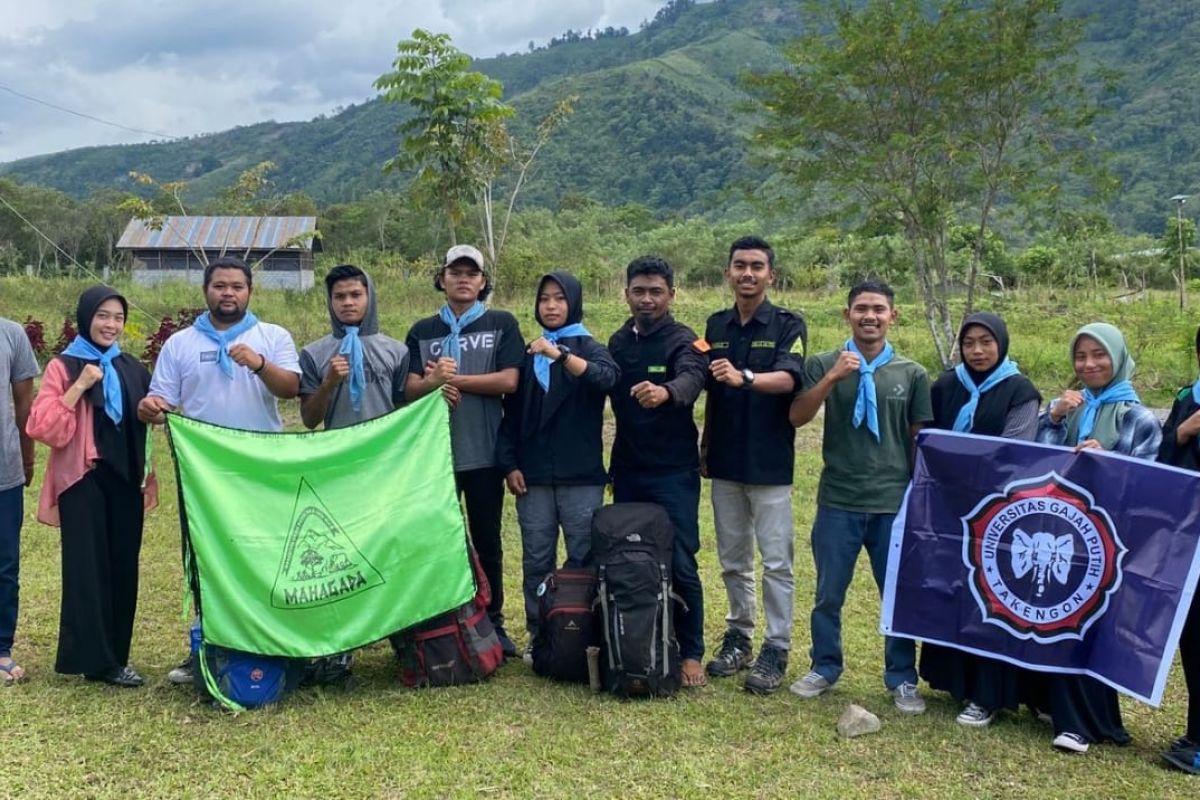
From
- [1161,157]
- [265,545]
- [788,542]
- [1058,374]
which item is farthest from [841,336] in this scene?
[1161,157]

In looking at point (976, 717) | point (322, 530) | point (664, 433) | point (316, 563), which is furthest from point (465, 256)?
point (976, 717)

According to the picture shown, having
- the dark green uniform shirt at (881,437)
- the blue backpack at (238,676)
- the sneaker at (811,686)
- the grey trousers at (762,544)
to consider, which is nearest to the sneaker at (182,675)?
the blue backpack at (238,676)

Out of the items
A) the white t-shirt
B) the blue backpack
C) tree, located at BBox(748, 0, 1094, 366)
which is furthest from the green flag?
tree, located at BBox(748, 0, 1094, 366)

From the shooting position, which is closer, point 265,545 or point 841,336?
point 265,545

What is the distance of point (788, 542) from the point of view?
4426mm

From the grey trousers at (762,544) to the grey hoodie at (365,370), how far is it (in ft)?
5.57

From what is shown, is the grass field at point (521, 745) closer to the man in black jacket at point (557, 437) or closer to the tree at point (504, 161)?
the man in black jacket at point (557, 437)

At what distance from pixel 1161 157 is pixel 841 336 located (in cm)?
3167

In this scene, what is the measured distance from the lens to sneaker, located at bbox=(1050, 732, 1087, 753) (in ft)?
12.2

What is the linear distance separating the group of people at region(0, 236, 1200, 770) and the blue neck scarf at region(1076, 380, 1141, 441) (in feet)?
0.06

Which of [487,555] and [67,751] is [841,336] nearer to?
[487,555]

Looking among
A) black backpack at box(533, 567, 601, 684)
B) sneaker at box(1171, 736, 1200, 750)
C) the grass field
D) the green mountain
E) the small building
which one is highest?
the green mountain

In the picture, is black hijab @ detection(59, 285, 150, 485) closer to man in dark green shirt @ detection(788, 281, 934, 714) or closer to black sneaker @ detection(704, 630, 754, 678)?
black sneaker @ detection(704, 630, 754, 678)

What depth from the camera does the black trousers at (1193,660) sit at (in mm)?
3607
